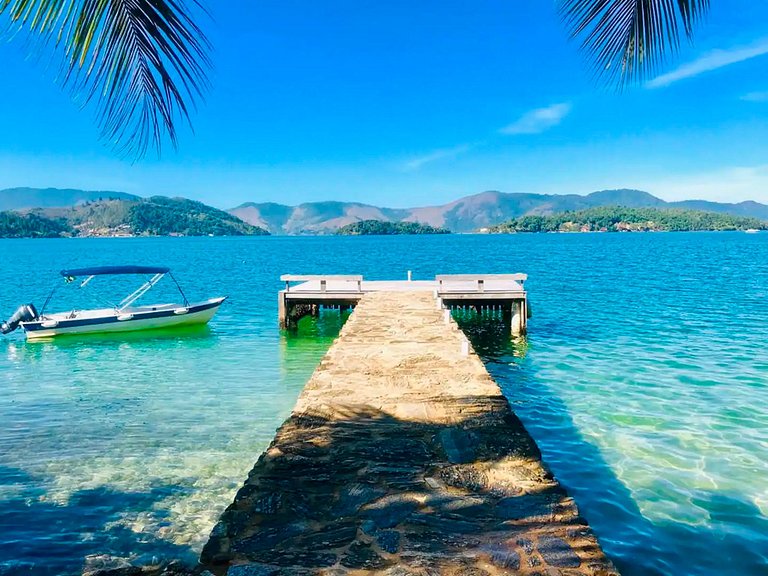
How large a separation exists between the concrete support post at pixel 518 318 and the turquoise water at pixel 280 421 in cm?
67

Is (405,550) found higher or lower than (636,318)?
higher

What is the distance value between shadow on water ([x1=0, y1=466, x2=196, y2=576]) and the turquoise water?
0.03 meters

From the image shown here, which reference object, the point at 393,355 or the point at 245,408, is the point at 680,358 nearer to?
the point at 393,355

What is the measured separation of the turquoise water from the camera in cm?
763

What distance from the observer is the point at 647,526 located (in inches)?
303

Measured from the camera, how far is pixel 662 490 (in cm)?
866

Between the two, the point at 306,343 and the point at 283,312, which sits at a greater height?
the point at 283,312

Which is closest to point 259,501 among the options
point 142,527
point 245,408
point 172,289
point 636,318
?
point 142,527

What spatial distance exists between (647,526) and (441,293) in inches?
620

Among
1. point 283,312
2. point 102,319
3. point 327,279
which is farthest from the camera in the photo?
point 327,279

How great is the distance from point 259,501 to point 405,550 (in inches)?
59.2

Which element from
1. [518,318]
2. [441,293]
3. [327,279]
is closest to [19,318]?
[327,279]

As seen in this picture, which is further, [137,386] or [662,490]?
[137,386]

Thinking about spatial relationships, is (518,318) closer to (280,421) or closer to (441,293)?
(441,293)
